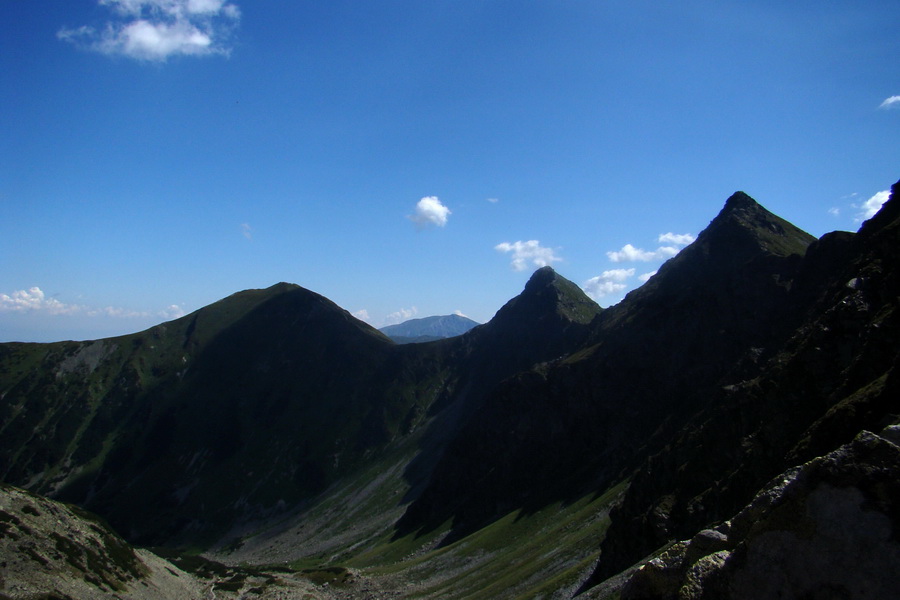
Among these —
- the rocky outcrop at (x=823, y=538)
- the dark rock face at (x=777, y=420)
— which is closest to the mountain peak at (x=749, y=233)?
the dark rock face at (x=777, y=420)

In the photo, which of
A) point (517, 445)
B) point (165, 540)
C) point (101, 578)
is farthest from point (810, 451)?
point (165, 540)

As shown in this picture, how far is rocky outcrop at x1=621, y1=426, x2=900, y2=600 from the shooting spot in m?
10.9

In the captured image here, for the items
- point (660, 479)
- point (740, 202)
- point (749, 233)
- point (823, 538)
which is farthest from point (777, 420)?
point (740, 202)

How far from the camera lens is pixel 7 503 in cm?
7681

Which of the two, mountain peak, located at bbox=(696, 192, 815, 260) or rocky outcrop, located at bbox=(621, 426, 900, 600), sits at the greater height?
mountain peak, located at bbox=(696, 192, 815, 260)

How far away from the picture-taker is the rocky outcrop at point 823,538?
429 inches

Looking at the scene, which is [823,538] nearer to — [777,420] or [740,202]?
[777,420]

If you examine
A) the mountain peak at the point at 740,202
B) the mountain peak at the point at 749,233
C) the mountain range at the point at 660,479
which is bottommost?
the mountain range at the point at 660,479

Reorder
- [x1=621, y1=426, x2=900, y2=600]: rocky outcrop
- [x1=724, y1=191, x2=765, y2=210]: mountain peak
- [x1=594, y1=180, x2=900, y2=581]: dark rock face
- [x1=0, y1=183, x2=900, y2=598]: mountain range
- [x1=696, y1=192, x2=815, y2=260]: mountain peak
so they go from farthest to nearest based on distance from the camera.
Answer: [x1=724, y1=191, x2=765, y2=210]: mountain peak → [x1=696, y1=192, x2=815, y2=260]: mountain peak → [x1=594, y1=180, x2=900, y2=581]: dark rock face → [x1=0, y1=183, x2=900, y2=598]: mountain range → [x1=621, y1=426, x2=900, y2=600]: rocky outcrop

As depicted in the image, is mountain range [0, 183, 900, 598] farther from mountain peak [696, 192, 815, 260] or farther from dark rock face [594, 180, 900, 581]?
mountain peak [696, 192, 815, 260]

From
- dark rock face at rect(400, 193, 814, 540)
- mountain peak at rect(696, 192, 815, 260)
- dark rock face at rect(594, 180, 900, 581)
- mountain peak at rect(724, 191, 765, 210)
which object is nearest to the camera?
dark rock face at rect(594, 180, 900, 581)

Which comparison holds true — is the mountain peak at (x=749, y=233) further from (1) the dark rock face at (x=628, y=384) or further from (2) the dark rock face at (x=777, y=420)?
(2) the dark rock face at (x=777, y=420)

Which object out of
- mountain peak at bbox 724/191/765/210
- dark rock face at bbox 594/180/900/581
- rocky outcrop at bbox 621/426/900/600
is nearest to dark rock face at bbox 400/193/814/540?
mountain peak at bbox 724/191/765/210

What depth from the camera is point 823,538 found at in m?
11.5
